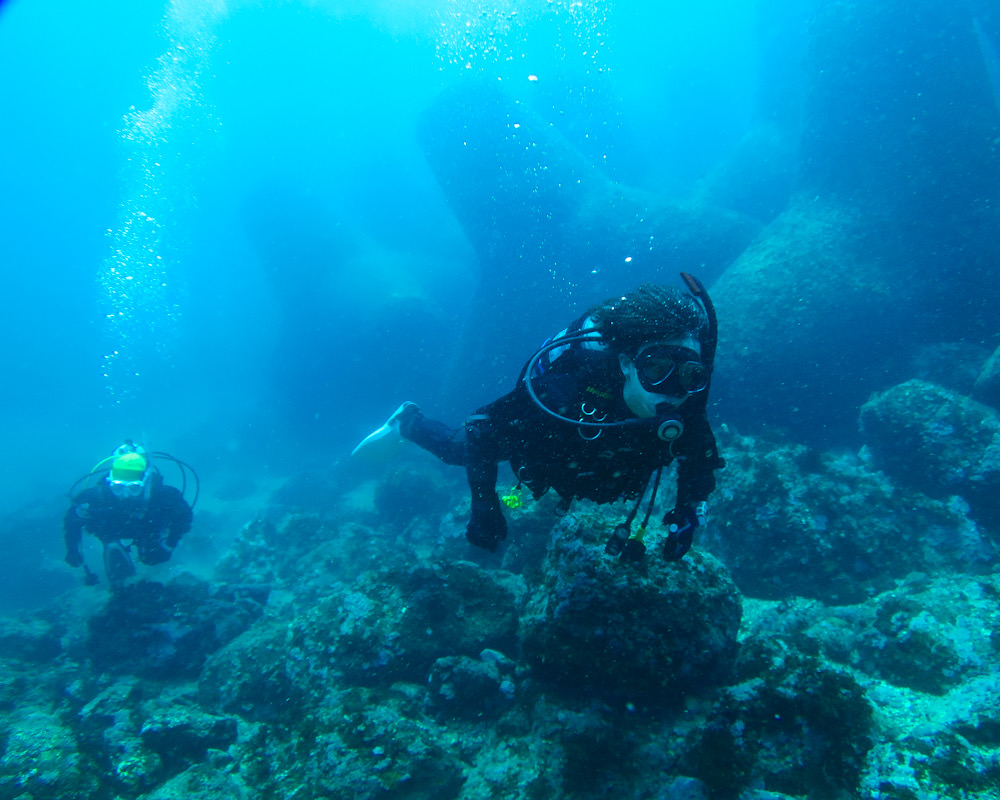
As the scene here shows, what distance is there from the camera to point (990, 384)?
280 inches

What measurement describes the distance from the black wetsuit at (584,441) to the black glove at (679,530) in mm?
106

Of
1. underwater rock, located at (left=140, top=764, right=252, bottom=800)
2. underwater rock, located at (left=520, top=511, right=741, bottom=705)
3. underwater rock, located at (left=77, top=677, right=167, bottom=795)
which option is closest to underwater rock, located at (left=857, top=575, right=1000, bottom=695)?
underwater rock, located at (left=520, top=511, right=741, bottom=705)

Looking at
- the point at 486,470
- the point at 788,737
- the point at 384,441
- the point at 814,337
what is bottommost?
the point at 788,737

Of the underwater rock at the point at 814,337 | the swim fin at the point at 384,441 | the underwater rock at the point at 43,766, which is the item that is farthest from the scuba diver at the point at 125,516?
the underwater rock at the point at 814,337

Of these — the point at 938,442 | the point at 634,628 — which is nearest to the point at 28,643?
the point at 634,628

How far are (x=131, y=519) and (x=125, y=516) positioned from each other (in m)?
0.10

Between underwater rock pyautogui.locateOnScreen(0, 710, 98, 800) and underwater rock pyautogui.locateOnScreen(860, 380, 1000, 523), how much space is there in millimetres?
10303

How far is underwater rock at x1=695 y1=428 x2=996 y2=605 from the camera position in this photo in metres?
5.29

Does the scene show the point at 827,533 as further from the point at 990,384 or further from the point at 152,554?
the point at 152,554

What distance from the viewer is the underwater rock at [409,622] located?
14.0 feet

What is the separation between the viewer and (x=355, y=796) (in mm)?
3025

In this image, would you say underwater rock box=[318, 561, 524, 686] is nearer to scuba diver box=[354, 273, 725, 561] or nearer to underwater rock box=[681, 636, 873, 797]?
scuba diver box=[354, 273, 725, 561]

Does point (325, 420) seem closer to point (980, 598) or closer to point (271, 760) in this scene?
point (271, 760)

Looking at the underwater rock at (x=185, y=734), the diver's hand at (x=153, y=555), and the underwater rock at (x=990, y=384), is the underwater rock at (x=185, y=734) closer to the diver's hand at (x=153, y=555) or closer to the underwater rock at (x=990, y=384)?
the diver's hand at (x=153, y=555)
